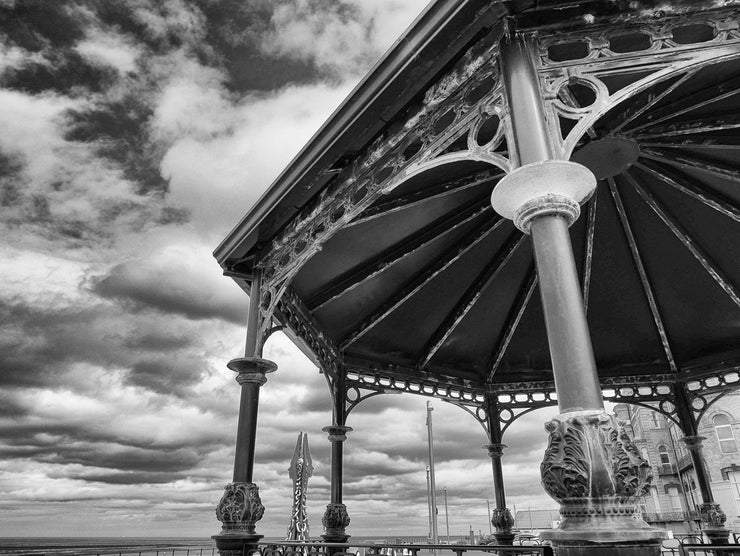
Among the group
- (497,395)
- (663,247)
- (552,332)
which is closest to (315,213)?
(552,332)

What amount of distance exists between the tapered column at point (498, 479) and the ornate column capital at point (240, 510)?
5.90 meters

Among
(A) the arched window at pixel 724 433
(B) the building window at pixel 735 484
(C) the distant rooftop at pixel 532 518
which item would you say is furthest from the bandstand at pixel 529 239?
(C) the distant rooftop at pixel 532 518

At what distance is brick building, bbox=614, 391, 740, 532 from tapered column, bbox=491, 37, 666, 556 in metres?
20.4

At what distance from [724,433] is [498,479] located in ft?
69.0

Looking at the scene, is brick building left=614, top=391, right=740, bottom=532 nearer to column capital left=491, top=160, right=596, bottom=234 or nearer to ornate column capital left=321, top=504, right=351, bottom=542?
ornate column capital left=321, top=504, right=351, bottom=542

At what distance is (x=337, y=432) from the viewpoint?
9.05 meters

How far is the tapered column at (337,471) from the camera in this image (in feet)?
27.4

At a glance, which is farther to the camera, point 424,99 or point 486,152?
point 424,99

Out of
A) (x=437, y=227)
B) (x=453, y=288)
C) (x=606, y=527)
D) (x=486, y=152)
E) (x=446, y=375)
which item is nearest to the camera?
(x=606, y=527)

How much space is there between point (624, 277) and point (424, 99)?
648 centimetres

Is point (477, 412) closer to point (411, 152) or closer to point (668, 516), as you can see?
point (411, 152)

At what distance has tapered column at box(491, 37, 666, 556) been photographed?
2.54 m

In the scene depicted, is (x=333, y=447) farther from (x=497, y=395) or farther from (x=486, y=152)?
(x=486, y=152)

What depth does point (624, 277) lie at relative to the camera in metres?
9.45
